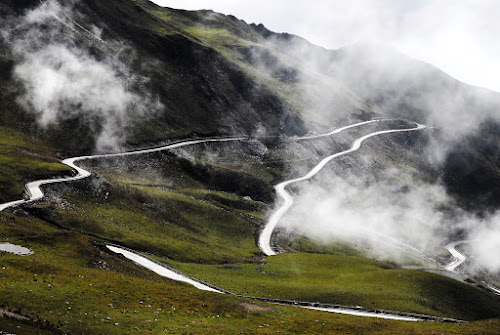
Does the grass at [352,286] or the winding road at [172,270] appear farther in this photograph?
the grass at [352,286]

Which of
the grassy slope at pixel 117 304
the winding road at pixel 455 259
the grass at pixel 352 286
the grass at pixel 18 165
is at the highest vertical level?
the grassy slope at pixel 117 304

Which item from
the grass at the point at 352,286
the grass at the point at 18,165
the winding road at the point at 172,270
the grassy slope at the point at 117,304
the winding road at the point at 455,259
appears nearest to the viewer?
the grassy slope at the point at 117,304

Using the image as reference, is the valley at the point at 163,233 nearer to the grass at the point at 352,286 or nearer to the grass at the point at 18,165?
the grass at the point at 352,286

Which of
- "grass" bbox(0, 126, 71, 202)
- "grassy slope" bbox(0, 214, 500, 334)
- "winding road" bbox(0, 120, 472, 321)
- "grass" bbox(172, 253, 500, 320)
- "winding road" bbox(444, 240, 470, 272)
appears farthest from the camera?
"winding road" bbox(444, 240, 470, 272)

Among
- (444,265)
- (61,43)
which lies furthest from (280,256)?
(61,43)

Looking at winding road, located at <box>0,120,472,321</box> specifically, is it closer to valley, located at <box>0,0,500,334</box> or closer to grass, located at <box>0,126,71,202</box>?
valley, located at <box>0,0,500,334</box>

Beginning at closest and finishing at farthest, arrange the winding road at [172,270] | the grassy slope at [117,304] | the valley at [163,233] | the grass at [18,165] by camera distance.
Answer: the grassy slope at [117,304]
the valley at [163,233]
the winding road at [172,270]
the grass at [18,165]

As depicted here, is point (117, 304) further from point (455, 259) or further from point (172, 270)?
point (455, 259)

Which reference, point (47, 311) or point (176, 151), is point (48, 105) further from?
point (47, 311)

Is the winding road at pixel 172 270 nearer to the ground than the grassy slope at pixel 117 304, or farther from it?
nearer to the ground

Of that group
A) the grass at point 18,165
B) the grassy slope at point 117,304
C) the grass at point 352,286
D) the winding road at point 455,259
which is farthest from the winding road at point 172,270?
the winding road at point 455,259

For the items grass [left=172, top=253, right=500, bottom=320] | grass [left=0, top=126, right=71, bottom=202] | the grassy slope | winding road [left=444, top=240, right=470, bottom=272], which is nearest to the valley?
the grassy slope

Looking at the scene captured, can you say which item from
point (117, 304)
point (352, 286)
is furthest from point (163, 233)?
point (117, 304)

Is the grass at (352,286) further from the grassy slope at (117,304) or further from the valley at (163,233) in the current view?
the grassy slope at (117,304)
